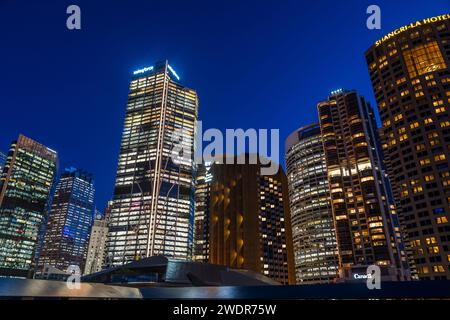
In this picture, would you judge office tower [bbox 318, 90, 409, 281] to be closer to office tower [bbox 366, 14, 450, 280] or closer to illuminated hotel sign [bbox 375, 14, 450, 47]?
office tower [bbox 366, 14, 450, 280]

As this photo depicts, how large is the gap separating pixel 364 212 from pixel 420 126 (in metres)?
64.6

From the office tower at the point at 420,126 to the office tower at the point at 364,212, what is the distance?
30.9 m

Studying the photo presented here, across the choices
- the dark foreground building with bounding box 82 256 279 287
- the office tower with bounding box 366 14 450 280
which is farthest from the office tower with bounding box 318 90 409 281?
the dark foreground building with bounding box 82 256 279 287

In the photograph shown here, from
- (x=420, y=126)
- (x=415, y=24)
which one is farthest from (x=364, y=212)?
(x=415, y=24)

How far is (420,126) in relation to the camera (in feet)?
429

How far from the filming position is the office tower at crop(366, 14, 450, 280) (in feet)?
372

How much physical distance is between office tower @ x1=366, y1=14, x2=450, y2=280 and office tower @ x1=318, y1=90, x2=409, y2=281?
101 ft

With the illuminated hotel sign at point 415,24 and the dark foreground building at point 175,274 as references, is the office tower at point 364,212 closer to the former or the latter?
the illuminated hotel sign at point 415,24

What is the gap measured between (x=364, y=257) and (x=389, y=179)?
54.3 metres

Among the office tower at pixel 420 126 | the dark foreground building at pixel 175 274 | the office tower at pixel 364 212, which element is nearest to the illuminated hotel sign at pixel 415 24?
the office tower at pixel 420 126

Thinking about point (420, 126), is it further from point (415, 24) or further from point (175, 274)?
point (175, 274)

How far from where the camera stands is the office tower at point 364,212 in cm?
16375
